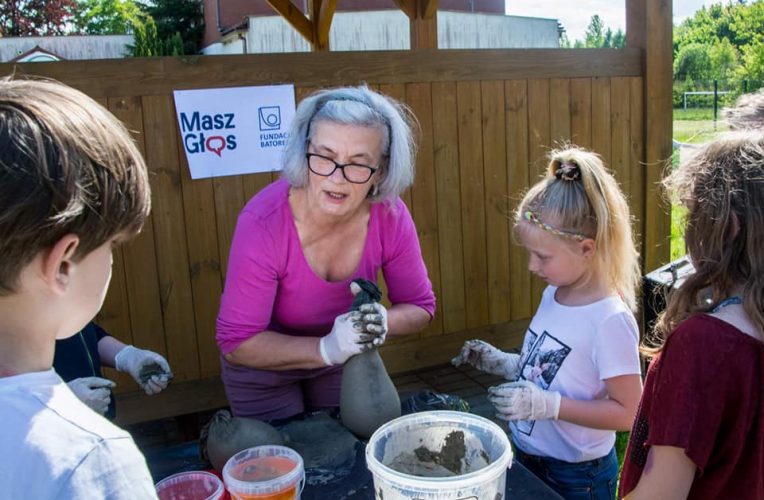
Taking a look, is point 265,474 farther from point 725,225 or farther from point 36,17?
point 36,17

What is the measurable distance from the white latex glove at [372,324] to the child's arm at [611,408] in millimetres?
487

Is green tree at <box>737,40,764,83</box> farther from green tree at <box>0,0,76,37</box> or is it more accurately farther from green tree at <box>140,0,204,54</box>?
green tree at <box>0,0,76,37</box>

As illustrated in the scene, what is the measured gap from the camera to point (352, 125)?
1.84 meters

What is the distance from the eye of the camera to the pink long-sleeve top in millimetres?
1787

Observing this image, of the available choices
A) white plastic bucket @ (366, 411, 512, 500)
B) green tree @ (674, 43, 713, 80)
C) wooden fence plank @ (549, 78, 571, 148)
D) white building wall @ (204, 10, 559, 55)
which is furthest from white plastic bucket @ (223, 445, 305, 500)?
green tree @ (674, 43, 713, 80)

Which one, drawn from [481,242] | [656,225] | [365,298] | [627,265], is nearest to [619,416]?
[627,265]

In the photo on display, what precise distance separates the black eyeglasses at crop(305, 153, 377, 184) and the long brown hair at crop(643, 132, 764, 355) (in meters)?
0.92

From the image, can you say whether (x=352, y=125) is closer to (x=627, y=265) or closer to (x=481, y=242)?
(x=627, y=265)

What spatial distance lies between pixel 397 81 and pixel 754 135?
2.24 meters

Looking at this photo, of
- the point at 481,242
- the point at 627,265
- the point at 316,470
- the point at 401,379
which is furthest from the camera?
the point at 401,379

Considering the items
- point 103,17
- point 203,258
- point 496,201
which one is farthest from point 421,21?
point 103,17

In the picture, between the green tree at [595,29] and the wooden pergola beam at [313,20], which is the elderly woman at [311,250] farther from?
the green tree at [595,29]

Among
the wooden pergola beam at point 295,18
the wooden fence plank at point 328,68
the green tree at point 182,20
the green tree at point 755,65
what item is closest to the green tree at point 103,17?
the green tree at point 182,20

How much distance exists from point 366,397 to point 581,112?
2.79 meters
